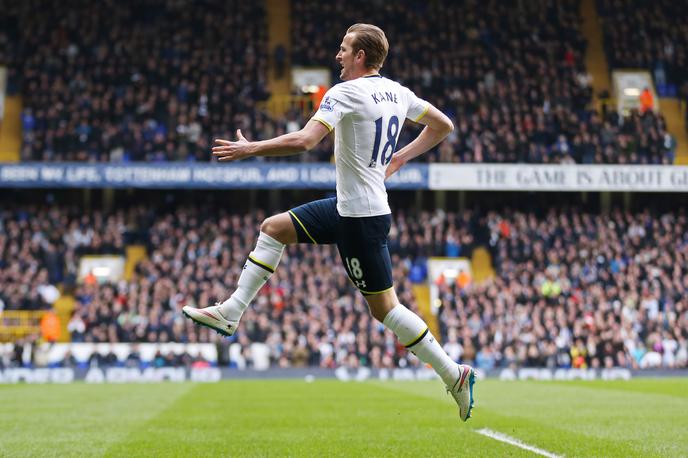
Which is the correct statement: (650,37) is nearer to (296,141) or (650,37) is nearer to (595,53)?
(595,53)

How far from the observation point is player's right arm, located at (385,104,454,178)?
7461 millimetres

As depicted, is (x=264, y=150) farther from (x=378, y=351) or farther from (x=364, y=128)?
(x=378, y=351)

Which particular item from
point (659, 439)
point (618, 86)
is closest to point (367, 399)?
point (659, 439)

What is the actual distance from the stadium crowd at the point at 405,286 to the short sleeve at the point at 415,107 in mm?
20593

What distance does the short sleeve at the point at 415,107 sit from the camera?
283 inches

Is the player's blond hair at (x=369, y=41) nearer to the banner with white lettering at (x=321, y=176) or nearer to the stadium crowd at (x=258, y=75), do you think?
the banner with white lettering at (x=321, y=176)

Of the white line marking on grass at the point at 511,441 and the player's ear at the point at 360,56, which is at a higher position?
the player's ear at the point at 360,56

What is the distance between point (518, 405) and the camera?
13898mm

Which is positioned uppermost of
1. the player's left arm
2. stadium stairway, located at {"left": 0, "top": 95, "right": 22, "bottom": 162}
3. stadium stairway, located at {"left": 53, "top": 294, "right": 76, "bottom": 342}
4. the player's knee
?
stadium stairway, located at {"left": 0, "top": 95, "right": 22, "bottom": 162}

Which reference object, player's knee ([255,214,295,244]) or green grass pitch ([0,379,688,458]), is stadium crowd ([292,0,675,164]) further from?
player's knee ([255,214,295,244])

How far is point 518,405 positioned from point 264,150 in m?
8.93

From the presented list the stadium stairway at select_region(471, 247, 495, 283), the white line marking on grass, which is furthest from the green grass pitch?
the stadium stairway at select_region(471, 247, 495, 283)

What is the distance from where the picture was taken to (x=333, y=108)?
6488mm

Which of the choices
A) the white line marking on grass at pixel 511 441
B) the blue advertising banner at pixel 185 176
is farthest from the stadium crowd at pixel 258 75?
the white line marking on grass at pixel 511 441
